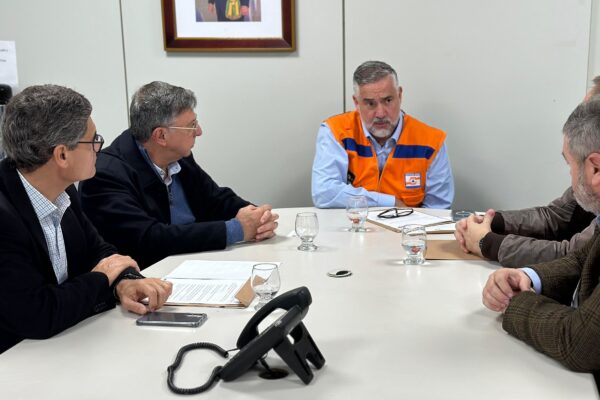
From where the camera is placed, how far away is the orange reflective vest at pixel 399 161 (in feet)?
11.2

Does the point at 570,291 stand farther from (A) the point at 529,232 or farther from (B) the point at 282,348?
(B) the point at 282,348

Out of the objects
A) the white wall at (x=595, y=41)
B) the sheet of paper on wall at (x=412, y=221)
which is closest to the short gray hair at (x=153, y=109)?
the sheet of paper on wall at (x=412, y=221)

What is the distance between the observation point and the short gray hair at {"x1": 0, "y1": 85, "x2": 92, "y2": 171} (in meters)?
1.65

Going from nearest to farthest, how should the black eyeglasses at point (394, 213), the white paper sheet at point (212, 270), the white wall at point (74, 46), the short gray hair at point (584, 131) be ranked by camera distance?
the short gray hair at point (584, 131), the white paper sheet at point (212, 270), the black eyeglasses at point (394, 213), the white wall at point (74, 46)

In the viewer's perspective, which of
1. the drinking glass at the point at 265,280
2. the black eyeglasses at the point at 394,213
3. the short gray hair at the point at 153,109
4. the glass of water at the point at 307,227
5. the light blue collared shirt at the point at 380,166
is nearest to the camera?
the drinking glass at the point at 265,280

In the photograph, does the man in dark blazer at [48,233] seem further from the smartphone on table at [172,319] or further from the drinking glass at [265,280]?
the drinking glass at [265,280]

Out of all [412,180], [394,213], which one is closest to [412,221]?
[394,213]

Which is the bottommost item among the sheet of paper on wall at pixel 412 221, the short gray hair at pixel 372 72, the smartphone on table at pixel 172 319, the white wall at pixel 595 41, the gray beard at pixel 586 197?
the sheet of paper on wall at pixel 412 221

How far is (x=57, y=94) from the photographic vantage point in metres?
1.69

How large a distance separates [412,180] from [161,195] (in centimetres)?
147

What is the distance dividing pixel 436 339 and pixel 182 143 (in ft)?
5.25

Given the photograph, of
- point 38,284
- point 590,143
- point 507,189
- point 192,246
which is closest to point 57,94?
point 38,284

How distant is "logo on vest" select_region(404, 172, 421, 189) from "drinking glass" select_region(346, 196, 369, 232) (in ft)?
3.29

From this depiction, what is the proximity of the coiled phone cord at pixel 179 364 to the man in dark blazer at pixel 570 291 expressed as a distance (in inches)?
26.5
